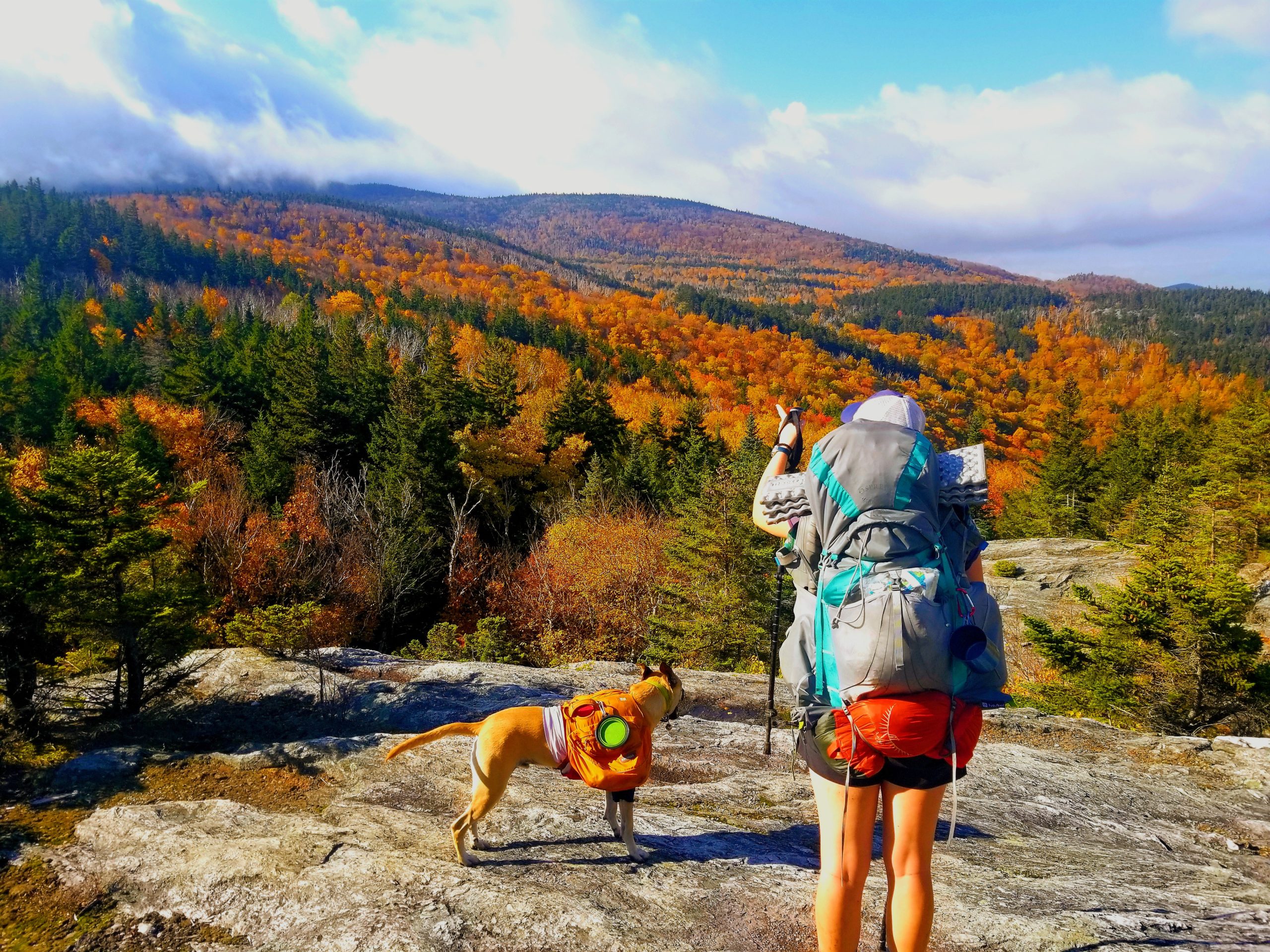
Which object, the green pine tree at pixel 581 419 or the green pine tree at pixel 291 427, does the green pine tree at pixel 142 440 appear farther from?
the green pine tree at pixel 581 419

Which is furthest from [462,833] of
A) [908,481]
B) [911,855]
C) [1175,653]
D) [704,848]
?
[1175,653]

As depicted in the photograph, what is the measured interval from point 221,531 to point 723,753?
23.8 meters

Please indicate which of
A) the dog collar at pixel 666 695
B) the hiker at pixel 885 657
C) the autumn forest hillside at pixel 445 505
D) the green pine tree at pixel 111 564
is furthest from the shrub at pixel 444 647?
the hiker at pixel 885 657

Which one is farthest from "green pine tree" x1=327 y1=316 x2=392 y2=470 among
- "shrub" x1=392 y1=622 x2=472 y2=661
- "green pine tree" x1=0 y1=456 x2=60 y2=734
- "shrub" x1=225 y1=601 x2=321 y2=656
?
"green pine tree" x1=0 y1=456 x2=60 y2=734

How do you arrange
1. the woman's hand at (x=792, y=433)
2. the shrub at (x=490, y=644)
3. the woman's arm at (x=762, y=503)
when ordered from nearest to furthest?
the woman's arm at (x=762, y=503) < the woman's hand at (x=792, y=433) < the shrub at (x=490, y=644)

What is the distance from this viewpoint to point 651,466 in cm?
3572

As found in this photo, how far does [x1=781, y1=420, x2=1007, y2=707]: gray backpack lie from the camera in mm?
2332

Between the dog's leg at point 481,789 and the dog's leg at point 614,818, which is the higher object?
the dog's leg at point 481,789

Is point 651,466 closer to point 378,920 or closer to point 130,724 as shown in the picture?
point 130,724

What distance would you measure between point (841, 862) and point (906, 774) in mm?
450

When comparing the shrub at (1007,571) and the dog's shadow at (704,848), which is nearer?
the dog's shadow at (704,848)

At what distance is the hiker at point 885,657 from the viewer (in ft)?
7.73

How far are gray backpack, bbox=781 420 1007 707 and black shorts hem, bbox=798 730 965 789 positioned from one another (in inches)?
9.9

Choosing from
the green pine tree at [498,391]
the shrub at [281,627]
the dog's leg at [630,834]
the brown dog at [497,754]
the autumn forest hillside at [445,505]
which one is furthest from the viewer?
the green pine tree at [498,391]
